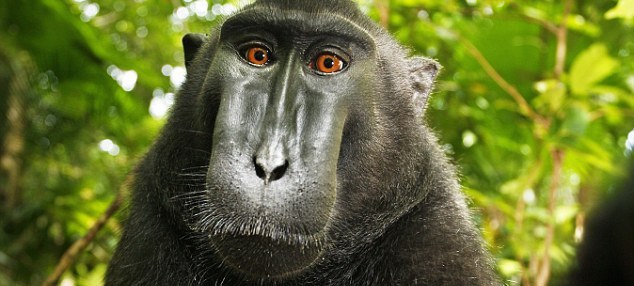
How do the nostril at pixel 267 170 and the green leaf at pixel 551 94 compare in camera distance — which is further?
the green leaf at pixel 551 94

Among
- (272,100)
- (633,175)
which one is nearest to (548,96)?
(272,100)

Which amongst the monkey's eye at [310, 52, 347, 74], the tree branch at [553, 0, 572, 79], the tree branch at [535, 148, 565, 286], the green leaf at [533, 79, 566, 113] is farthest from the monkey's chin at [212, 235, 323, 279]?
the tree branch at [553, 0, 572, 79]

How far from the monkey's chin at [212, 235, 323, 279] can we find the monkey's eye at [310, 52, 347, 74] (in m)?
0.85

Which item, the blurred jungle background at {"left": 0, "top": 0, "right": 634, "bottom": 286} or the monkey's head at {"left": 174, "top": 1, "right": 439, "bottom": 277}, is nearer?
the monkey's head at {"left": 174, "top": 1, "right": 439, "bottom": 277}

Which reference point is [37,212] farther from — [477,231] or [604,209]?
[604,209]

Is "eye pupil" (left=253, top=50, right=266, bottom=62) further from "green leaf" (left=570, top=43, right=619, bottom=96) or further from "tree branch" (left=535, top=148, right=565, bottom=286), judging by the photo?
"tree branch" (left=535, top=148, right=565, bottom=286)

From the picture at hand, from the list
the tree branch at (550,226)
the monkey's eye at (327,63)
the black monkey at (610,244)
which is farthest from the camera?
the tree branch at (550,226)

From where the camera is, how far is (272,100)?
3.16 metres

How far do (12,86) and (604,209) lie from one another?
667 centimetres

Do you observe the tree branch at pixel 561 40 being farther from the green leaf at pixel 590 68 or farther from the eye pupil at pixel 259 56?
the eye pupil at pixel 259 56

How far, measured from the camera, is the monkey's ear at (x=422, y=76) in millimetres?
4078

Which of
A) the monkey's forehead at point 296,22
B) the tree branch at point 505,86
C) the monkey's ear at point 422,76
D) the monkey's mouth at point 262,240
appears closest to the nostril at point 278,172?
the monkey's mouth at point 262,240

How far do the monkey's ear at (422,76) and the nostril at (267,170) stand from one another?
4.64 ft

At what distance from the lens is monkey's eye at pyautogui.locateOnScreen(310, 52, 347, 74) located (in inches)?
133
